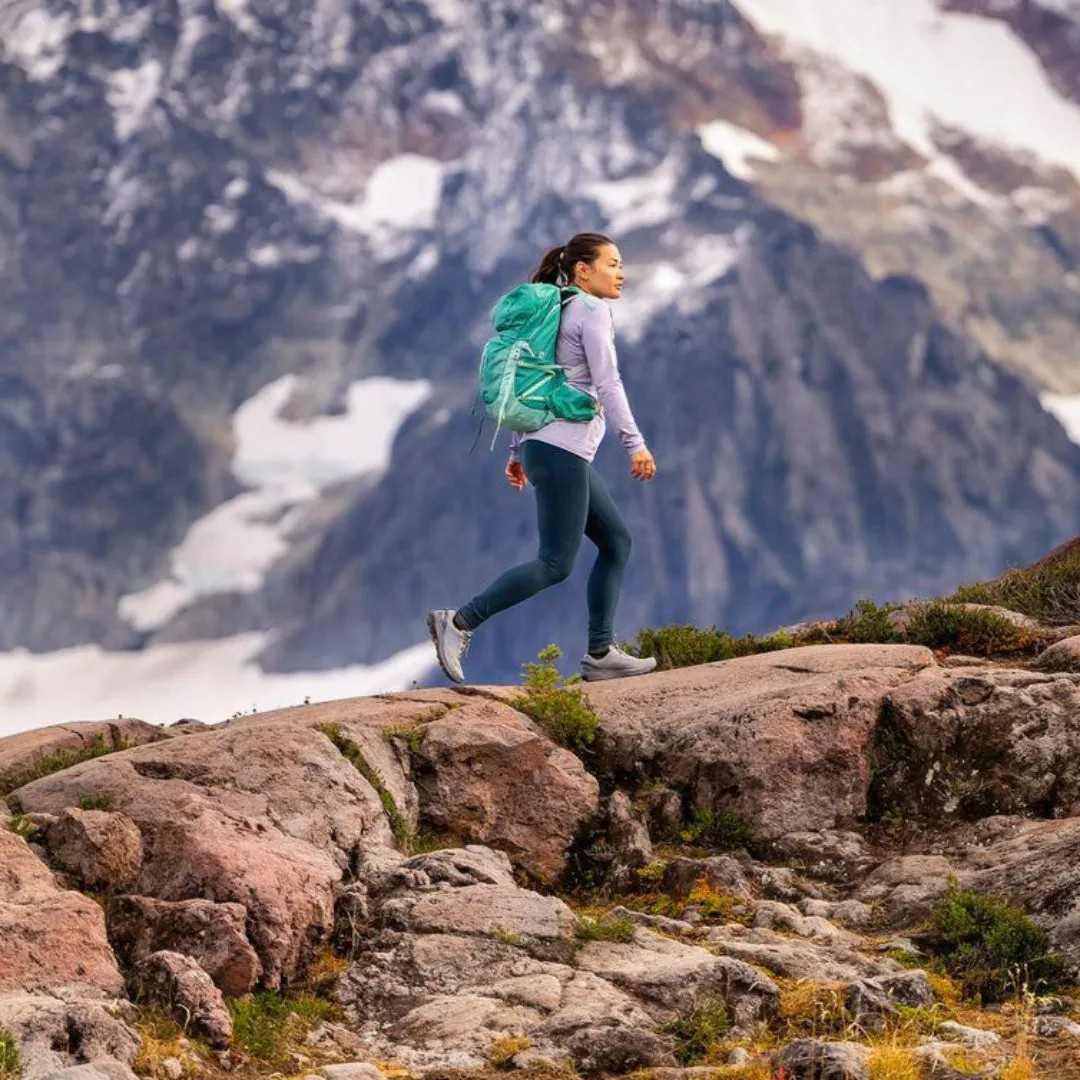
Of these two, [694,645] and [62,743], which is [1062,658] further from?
[62,743]

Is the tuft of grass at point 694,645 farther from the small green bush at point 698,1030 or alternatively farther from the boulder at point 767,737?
the small green bush at point 698,1030

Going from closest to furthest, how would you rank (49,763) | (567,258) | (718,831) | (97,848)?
(97,848) → (718,831) → (49,763) → (567,258)

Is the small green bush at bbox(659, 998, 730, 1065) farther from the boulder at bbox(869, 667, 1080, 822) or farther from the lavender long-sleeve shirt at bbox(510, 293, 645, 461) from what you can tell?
the lavender long-sleeve shirt at bbox(510, 293, 645, 461)

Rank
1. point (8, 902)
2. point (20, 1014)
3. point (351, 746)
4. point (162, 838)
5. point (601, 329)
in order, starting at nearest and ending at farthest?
point (20, 1014), point (8, 902), point (162, 838), point (351, 746), point (601, 329)

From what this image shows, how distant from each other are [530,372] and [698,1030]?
5583mm

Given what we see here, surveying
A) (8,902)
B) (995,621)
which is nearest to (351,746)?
(8,902)

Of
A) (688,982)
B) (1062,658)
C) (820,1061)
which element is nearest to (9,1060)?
(688,982)

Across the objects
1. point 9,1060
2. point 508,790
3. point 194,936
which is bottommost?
point 9,1060

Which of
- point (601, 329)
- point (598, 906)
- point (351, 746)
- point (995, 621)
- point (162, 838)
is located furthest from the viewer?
point (995, 621)

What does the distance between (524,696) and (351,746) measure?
5.98ft

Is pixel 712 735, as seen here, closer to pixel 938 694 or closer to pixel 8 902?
pixel 938 694

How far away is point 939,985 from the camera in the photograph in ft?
30.2

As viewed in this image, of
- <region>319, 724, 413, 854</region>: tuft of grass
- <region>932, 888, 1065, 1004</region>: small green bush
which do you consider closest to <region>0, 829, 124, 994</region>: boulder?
<region>319, 724, 413, 854</region>: tuft of grass

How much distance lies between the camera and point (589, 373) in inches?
511
